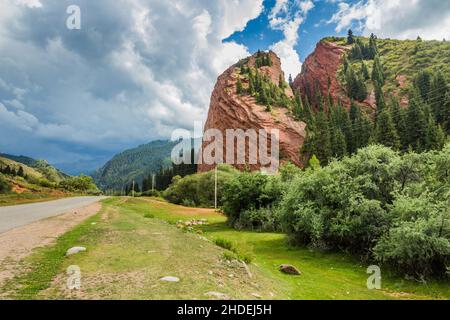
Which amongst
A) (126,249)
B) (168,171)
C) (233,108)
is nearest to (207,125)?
(233,108)

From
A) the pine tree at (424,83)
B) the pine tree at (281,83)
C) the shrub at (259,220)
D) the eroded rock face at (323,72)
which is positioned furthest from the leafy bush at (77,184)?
the pine tree at (424,83)

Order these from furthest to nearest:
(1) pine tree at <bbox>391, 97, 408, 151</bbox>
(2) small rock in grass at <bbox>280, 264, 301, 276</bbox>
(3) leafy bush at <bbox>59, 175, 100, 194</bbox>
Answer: (3) leafy bush at <bbox>59, 175, 100, 194</bbox>
(1) pine tree at <bbox>391, 97, 408, 151</bbox>
(2) small rock in grass at <bbox>280, 264, 301, 276</bbox>

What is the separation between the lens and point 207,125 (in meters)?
131

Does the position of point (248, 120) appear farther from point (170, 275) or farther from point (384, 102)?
point (170, 275)

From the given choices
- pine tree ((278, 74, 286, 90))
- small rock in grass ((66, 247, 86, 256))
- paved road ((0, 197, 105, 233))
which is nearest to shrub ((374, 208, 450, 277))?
small rock in grass ((66, 247, 86, 256))

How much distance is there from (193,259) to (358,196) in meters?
12.7

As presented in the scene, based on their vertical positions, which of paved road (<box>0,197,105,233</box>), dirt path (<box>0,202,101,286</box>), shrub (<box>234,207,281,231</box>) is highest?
paved road (<box>0,197,105,233</box>)

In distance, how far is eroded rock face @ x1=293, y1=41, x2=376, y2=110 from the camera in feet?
494

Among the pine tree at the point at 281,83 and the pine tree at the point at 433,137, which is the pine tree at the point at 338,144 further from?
the pine tree at the point at 281,83

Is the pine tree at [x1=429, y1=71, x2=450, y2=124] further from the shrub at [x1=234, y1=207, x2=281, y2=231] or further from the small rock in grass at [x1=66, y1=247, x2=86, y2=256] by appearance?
the small rock in grass at [x1=66, y1=247, x2=86, y2=256]

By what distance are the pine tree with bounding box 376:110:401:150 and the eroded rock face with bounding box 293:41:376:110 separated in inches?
2684

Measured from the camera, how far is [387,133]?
243 ft

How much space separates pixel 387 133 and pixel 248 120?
151 ft
